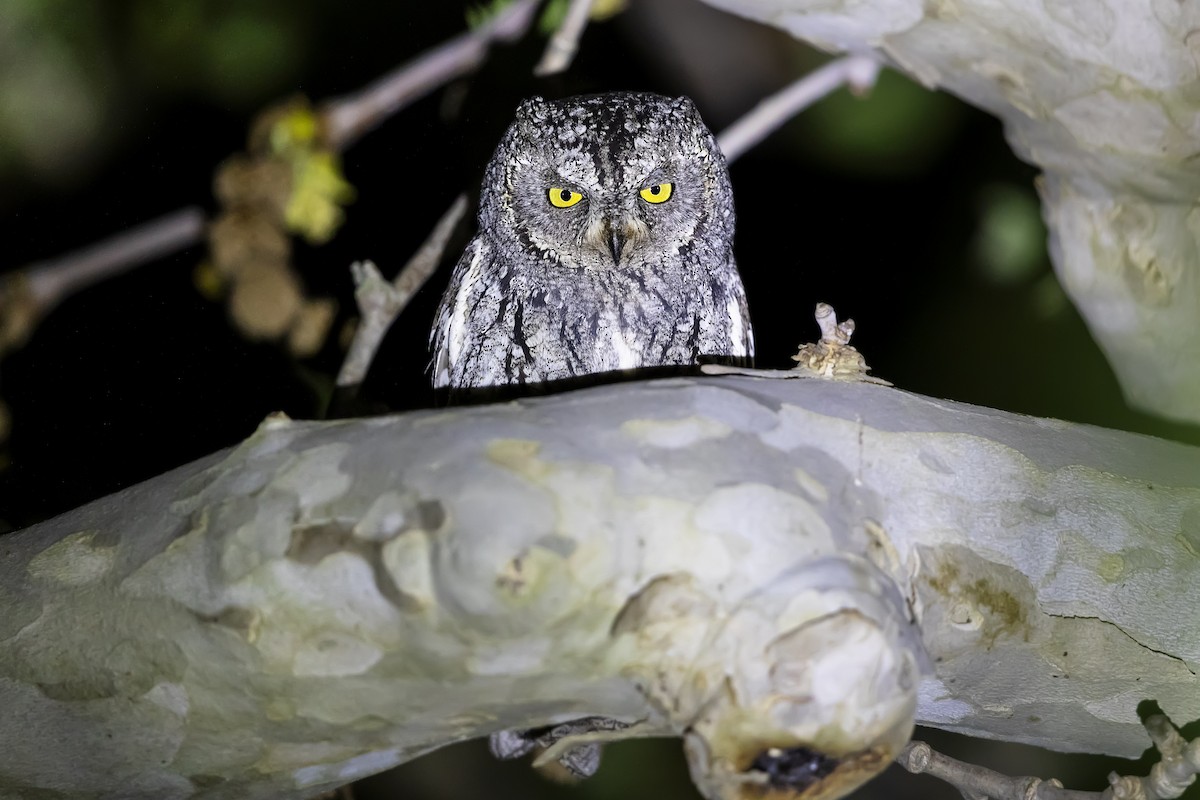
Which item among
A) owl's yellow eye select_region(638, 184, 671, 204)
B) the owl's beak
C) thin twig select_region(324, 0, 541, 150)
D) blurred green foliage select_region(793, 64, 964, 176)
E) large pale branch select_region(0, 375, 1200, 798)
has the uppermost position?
thin twig select_region(324, 0, 541, 150)

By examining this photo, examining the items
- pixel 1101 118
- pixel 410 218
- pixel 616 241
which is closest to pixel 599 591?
pixel 616 241

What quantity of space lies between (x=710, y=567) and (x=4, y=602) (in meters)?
0.87

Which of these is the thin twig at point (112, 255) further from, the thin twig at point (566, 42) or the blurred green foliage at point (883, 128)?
the blurred green foliage at point (883, 128)

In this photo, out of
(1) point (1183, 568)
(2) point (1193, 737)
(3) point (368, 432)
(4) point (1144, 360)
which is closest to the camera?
(3) point (368, 432)

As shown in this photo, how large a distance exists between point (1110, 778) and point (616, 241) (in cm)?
129

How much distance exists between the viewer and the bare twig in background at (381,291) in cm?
217

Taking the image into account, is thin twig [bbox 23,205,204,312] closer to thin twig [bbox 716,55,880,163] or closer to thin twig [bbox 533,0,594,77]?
thin twig [bbox 533,0,594,77]

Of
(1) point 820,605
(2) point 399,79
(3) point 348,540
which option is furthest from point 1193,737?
(2) point 399,79

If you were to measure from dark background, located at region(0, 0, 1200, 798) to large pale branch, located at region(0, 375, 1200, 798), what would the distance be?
1.12 meters

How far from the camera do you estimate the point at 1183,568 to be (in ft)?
3.93

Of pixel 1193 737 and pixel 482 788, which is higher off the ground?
pixel 1193 737

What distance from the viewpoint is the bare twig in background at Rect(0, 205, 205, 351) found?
7.29 feet

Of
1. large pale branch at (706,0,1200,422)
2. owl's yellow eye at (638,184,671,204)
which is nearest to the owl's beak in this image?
owl's yellow eye at (638,184,671,204)

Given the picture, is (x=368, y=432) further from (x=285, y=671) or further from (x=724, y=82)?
(x=724, y=82)
